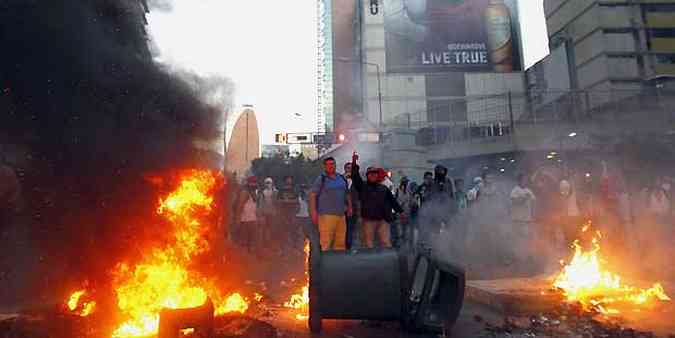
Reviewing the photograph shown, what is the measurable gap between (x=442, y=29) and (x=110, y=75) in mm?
44500

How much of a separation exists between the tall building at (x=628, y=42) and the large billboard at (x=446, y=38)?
1269cm

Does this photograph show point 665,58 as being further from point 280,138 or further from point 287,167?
point 287,167

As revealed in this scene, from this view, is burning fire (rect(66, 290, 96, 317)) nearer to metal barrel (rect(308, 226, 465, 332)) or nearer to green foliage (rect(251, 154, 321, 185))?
metal barrel (rect(308, 226, 465, 332))

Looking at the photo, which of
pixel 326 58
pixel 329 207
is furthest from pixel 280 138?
pixel 326 58

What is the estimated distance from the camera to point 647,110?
21484mm

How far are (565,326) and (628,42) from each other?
35046 mm

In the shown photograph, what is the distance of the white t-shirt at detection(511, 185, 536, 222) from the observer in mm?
9656

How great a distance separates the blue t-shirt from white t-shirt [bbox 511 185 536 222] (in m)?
5.12

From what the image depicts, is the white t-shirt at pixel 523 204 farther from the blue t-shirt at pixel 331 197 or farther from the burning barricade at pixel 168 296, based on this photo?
the burning barricade at pixel 168 296

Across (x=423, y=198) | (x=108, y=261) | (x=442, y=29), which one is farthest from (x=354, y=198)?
(x=442, y=29)

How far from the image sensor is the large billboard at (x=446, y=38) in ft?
148

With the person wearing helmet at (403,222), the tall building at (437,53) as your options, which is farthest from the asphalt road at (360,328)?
the tall building at (437,53)

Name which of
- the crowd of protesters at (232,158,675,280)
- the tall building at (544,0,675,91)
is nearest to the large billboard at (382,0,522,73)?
the tall building at (544,0,675,91)

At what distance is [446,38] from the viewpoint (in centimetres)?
4534
